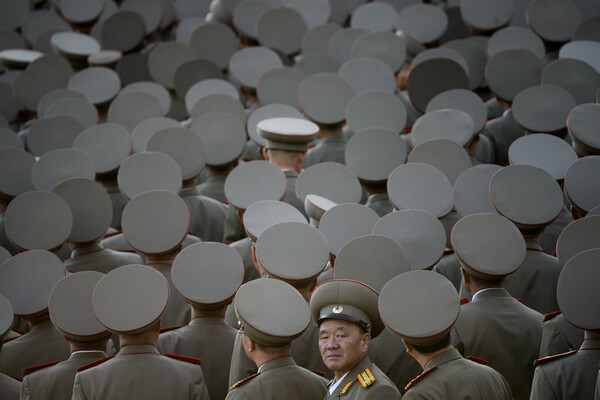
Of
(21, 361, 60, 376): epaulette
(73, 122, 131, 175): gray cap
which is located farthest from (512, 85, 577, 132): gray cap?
(21, 361, 60, 376): epaulette

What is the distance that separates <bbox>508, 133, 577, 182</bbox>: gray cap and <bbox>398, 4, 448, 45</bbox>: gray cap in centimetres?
363

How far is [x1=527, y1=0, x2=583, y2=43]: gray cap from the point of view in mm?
9198

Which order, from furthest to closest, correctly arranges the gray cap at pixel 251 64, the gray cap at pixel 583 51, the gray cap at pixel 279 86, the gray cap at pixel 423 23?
1. the gray cap at pixel 423 23
2. the gray cap at pixel 251 64
3. the gray cap at pixel 279 86
4. the gray cap at pixel 583 51

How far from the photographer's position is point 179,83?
31.3 feet

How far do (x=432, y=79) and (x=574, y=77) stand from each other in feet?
4.11

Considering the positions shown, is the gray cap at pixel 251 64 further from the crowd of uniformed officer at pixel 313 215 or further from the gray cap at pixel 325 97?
the gray cap at pixel 325 97

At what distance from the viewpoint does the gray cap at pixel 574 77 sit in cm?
767

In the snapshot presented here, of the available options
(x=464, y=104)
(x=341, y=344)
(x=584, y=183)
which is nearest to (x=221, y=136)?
(x=464, y=104)

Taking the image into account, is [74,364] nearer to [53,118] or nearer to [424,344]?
[424,344]

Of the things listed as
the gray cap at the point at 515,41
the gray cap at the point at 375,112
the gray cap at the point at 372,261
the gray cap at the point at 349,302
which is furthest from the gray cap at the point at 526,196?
the gray cap at the point at 515,41

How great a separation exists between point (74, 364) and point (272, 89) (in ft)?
16.0

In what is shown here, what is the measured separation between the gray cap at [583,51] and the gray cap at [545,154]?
2.26 metres

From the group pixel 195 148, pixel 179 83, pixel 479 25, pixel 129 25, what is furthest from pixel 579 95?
pixel 129 25

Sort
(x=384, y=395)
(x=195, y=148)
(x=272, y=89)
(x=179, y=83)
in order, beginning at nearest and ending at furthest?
1. (x=384, y=395)
2. (x=195, y=148)
3. (x=272, y=89)
4. (x=179, y=83)
